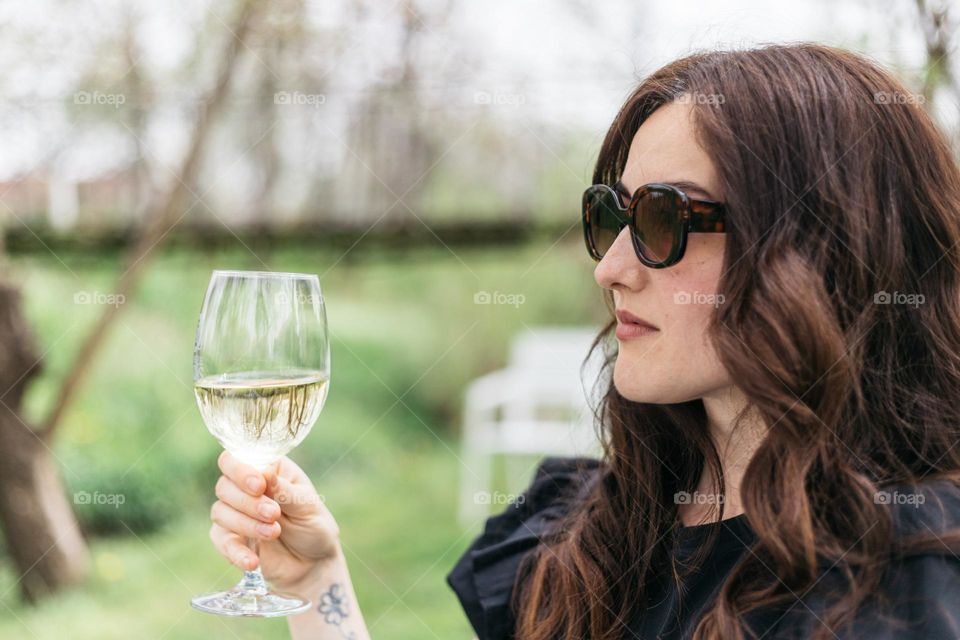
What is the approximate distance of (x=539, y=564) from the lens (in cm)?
180

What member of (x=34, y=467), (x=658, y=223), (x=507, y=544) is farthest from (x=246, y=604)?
(x=34, y=467)

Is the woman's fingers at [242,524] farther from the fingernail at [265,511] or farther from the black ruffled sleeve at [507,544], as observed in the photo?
the black ruffled sleeve at [507,544]

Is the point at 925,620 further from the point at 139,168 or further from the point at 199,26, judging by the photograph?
the point at 139,168

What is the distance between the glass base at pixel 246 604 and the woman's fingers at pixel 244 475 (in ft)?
0.51

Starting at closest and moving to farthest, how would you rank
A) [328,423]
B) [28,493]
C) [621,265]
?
[621,265] < [28,493] < [328,423]

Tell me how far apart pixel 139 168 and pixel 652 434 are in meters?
4.73

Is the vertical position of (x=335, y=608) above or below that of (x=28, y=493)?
above

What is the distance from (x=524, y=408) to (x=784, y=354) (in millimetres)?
5009

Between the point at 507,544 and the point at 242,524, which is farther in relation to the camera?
the point at 507,544

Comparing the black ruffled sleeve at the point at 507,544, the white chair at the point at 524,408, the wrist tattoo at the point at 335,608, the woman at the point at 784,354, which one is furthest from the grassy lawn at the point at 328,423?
the woman at the point at 784,354

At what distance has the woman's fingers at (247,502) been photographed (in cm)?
149

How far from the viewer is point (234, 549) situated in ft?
4.92

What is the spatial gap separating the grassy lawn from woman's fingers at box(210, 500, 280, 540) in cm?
258

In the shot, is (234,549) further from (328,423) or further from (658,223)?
(328,423)
